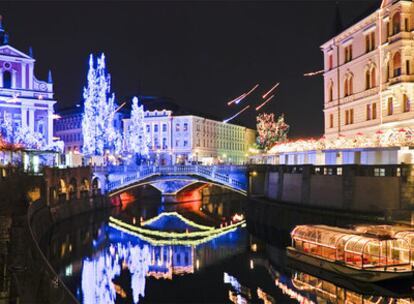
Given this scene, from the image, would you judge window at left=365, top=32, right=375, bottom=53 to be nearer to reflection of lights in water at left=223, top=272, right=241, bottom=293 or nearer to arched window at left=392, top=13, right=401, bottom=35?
arched window at left=392, top=13, right=401, bottom=35

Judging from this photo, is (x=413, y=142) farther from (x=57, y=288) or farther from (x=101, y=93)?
(x=101, y=93)

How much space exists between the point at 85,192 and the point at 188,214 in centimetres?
1349

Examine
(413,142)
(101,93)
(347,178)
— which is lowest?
(347,178)

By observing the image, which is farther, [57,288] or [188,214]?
[188,214]

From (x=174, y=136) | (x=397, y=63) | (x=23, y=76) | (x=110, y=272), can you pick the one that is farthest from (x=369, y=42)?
(x=174, y=136)

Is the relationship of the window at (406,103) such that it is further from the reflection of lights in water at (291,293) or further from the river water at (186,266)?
the reflection of lights in water at (291,293)

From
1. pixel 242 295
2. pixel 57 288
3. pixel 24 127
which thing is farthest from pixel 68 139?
pixel 57 288

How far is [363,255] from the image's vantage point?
28859 mm

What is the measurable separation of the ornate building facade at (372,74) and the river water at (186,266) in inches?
590

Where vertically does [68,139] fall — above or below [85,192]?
above

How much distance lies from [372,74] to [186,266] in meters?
28.3

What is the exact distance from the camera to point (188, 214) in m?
69.3

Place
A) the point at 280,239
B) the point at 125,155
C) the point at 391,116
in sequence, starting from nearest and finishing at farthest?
the point at 280,239
the point at 391,116
the point at 125,155

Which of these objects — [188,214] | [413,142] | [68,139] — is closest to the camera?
[413,142]
